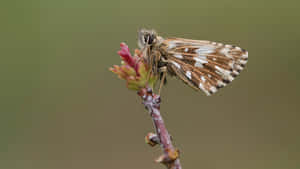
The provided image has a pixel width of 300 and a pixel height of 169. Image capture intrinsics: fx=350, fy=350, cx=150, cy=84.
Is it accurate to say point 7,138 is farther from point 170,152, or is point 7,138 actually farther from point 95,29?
point 170,152

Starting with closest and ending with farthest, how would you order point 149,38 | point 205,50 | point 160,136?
point 160,136
point 149,38
point 205,50

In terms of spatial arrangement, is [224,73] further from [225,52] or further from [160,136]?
[160,136]

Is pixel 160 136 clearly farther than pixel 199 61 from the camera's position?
No

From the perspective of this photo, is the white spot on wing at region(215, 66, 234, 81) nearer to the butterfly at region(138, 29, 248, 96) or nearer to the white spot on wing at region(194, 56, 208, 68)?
the butterfly at region(138, 29, 248, 96)

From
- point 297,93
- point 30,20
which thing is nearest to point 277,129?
point 297,93

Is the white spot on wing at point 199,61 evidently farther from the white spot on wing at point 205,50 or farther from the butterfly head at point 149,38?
the butterfly head at point 149,38

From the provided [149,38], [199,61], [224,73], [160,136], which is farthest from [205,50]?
[160,136]

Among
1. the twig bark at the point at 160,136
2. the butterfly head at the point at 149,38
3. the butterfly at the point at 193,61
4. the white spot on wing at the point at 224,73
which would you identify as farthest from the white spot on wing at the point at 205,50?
the twig bark at the point at 160,136
